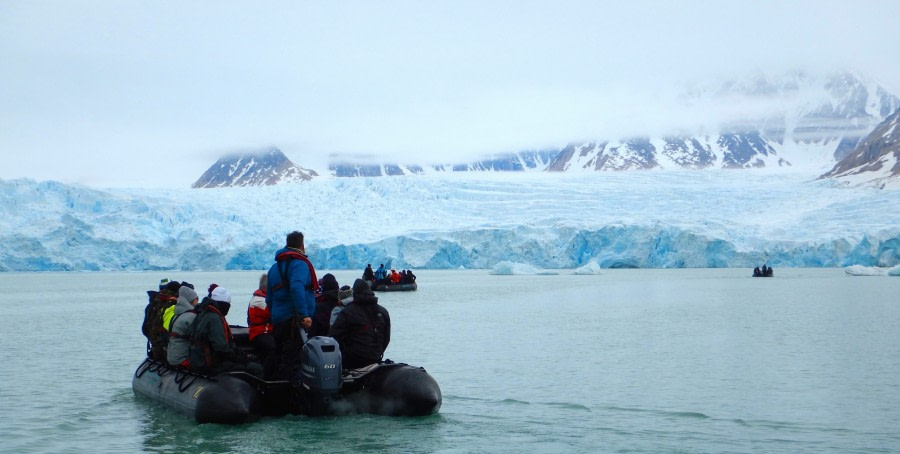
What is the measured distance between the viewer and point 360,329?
881cm

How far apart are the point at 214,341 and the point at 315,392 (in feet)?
3.46

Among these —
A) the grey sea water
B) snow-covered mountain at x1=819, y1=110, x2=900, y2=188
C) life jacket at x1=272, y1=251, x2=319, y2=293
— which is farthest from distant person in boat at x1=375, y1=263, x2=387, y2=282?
snow-covered mountain at x1=819, y1=110, x2=900, y2=188

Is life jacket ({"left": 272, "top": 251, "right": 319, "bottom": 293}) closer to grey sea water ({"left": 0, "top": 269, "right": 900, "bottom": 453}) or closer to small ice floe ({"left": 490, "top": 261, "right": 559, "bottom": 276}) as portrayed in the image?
grey sea water ({"left": 0, "top": 269, "right": 900, "bottom": 453})

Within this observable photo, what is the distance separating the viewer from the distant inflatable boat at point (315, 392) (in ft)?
27.2

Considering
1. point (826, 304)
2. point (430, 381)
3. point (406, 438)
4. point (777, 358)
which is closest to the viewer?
point (406, 438)

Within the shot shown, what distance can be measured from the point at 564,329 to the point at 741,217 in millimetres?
44483

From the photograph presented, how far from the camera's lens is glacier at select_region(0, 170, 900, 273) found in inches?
2146

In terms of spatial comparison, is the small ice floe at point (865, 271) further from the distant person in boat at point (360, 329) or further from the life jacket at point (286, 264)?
the life jacket at point (286, 264)

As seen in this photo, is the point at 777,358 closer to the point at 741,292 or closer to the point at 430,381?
the point at 430,381

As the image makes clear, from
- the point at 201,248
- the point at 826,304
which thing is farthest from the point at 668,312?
the point at 201,248

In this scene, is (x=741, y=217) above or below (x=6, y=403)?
above

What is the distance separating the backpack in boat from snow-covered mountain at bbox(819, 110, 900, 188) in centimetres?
8538

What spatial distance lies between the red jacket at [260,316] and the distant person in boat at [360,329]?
2.28 ft

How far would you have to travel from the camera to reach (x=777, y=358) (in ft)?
→ 45.4
